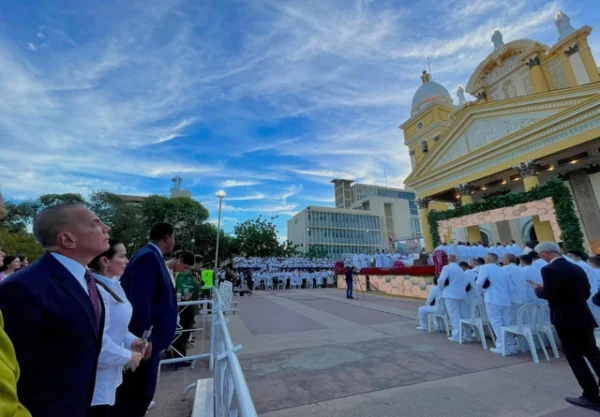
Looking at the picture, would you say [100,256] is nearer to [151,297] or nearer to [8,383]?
[151,297]

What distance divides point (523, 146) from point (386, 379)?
1811 cm

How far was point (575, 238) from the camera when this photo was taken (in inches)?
426

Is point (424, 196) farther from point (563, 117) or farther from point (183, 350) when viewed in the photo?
point (183, 350)

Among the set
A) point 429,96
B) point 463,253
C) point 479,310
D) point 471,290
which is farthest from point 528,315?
point 429,96

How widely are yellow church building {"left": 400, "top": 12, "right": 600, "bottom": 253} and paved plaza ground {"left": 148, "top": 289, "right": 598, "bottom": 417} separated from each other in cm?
1054

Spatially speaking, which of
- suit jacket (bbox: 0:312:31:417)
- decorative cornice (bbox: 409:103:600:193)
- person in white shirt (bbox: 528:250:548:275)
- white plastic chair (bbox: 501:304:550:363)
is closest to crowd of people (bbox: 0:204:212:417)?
suit jacket (bbox: 0:312:31:417)

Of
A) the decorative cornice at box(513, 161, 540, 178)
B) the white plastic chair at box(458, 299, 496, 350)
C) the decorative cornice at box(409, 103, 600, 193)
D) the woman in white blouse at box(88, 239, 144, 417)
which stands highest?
the decorative cornice at box(409, 103, 600, 193)

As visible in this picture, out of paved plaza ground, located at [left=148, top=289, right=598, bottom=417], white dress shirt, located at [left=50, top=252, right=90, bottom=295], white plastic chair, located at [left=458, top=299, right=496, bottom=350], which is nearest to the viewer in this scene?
white dress shirt, located at [left=50, top=252, right=90, bottom=295]

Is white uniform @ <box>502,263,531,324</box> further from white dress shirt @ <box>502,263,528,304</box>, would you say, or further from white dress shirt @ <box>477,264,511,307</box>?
white dress shirt @ <box>477,264,511,307</box>

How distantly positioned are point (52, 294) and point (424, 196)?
2427 cm

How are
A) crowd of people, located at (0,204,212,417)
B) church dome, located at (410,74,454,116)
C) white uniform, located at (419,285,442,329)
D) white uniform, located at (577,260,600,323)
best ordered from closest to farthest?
crowd of people, located at (0,204,212,417)
white uniform, located at (577,260,600,323)
white uniform, located at (419,285,442,329)
church dome, located at (410,74,454,116)

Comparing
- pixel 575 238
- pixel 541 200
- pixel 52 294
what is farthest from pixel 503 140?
pixel 52 294

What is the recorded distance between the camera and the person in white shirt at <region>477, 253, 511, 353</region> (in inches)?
199

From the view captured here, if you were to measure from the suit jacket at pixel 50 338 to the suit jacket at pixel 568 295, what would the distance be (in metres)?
4.68
